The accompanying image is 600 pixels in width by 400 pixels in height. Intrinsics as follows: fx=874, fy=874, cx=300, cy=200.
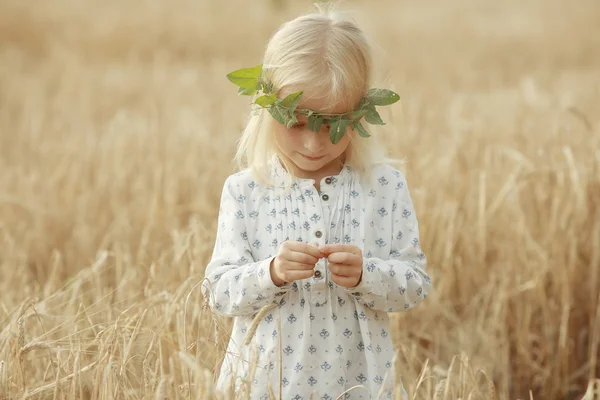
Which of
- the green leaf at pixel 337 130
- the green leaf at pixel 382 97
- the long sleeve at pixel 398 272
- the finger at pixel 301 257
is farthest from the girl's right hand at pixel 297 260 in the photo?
the green leaf at pixel 382 97


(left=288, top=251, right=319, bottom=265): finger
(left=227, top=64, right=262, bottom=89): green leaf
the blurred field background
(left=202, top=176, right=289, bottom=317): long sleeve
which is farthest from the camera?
the blurred field background

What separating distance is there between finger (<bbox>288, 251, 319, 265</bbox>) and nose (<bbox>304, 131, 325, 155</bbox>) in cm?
24

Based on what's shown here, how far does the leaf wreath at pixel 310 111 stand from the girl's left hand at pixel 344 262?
22cm

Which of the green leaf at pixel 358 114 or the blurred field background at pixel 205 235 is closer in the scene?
the green leaf at pixel 358 114

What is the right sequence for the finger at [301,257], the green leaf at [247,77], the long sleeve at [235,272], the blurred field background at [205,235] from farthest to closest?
the blurred field background at [205,235] < the green leaf at [247,77] < the long sleeve at [235,272] < the finger at [301,257]

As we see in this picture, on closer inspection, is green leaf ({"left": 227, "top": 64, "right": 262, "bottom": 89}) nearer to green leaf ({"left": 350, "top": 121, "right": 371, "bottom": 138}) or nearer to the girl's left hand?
green leaf ({"left": 350, "top": 121, "right": 371, "bottom": 138})

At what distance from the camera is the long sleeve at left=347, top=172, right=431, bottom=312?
66.6 inches

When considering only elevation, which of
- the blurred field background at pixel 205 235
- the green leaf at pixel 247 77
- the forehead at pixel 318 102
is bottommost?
the blurred field background at pixel 205 235

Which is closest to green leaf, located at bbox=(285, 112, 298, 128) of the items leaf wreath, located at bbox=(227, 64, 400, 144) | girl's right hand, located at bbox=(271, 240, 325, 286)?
leaf wreath, located at bbox=(227, 64, 400, 144)

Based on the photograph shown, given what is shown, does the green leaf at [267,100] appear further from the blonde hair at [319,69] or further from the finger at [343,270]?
the finger at [343,270]

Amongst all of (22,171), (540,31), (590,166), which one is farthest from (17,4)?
(590,166)

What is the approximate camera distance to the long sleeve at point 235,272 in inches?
66.5

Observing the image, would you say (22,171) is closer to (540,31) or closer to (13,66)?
(13,66)

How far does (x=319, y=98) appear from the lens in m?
1.71
